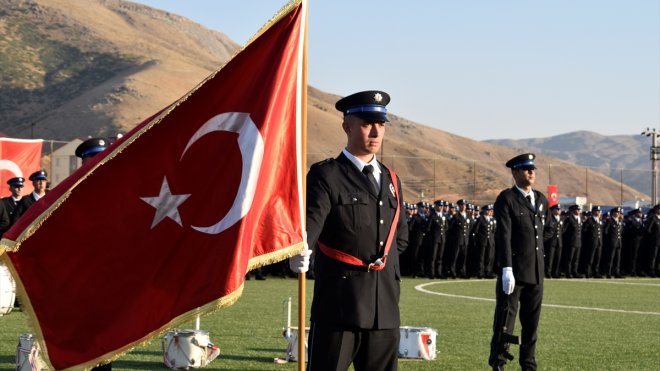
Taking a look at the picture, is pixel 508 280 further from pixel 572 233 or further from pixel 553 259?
pixel 572 233

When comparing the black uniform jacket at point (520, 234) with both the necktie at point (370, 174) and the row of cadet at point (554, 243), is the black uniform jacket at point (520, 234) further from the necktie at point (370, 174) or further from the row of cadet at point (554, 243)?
the row of cadet at point (554, 243)

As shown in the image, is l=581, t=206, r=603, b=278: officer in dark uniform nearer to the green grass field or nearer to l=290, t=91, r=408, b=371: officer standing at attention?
the green grass field

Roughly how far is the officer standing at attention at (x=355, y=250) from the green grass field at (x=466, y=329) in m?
1.41

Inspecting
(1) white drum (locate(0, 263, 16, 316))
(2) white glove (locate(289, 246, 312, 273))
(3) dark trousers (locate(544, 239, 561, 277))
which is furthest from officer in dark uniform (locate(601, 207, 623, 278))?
(2) white glove (locate(289, 246, 312, 273))

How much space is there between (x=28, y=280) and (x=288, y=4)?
6.58 ft

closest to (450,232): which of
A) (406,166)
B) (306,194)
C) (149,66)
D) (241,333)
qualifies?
(241,333)

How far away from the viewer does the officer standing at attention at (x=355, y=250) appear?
6762 millimetres

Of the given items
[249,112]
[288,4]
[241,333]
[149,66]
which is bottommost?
[241,333]

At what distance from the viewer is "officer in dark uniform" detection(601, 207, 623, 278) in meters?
31.8

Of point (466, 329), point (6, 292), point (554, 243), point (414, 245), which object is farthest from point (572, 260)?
point (6, 292)

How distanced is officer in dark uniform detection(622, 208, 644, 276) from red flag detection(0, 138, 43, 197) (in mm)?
17148

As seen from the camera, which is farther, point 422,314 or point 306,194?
point 422,314

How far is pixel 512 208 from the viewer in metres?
11.1

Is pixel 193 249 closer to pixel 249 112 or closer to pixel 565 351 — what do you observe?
pixel 249 112
